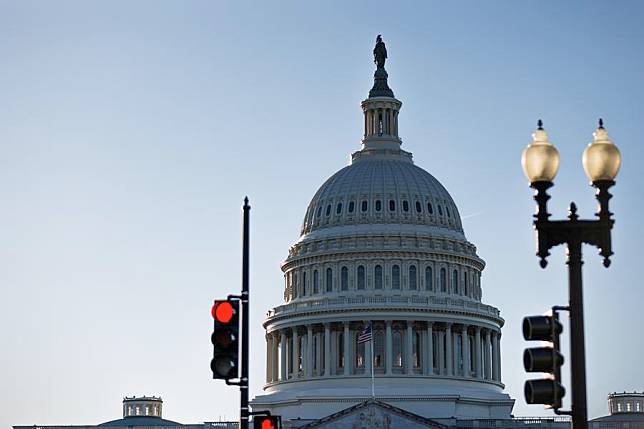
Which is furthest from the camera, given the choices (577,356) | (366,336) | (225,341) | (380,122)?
(380,122)

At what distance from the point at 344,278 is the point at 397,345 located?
861cm

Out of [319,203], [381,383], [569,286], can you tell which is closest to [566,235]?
[569,286]

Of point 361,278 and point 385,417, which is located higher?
point 361,278

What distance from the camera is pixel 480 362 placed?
160125mm

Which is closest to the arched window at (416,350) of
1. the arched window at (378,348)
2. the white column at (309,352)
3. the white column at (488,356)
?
the arched window at (378,348)

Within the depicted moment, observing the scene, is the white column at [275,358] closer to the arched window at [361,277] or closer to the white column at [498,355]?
the arched window at [361,277]

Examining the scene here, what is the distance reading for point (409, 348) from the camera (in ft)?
514

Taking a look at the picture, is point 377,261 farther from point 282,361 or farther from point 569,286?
point 569,286

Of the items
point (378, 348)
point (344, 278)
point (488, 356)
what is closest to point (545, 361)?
point (378, 348)

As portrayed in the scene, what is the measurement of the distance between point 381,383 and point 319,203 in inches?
862

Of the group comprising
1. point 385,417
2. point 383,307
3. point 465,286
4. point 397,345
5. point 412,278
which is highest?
point 412,278

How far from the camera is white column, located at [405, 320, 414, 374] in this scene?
15562cm

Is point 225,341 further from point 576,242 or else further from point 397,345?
point 397,345

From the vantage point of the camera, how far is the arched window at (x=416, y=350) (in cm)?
15738
